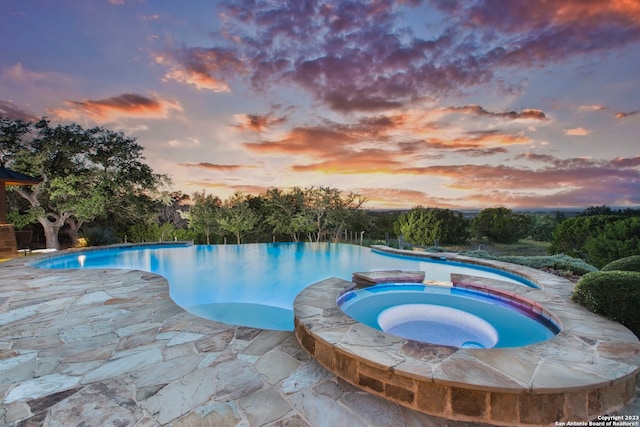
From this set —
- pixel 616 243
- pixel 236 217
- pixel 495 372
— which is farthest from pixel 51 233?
pixel 616 243

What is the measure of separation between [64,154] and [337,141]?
11.1 metres

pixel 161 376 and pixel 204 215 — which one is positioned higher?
pixel 204 215

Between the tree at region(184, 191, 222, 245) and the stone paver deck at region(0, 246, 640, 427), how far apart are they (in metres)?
13.5

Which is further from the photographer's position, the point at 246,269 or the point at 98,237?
the point at 98,237

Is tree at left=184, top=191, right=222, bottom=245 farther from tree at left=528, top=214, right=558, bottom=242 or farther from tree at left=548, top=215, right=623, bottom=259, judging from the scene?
tree at left=528, top=214, right=558, bottom=242

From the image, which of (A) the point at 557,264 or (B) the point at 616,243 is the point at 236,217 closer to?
(A) the point at 557,264

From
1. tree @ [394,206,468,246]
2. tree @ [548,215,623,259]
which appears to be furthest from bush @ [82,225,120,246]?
tree @ [548,215,623,259]

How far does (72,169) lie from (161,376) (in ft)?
43.6

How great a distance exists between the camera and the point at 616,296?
3303mm

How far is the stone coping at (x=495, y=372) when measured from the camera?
2025mm

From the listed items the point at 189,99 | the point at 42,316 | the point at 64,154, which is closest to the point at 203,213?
the point at 64,154

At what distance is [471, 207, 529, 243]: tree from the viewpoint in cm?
2439

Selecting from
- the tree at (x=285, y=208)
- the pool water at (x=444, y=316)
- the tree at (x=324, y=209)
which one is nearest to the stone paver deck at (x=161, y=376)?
the pool water at (x=444, y=316)

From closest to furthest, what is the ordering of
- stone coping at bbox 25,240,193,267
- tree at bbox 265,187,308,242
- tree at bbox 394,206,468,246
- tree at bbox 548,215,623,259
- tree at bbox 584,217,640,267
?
stone coping at bbox 25,240,193,267 → tree at bbox 584,217,640,267 → tree at bbox 548,215,623,259 → tree at bbox 265,187,308,242 → tree at bbox 394,206,468,246
